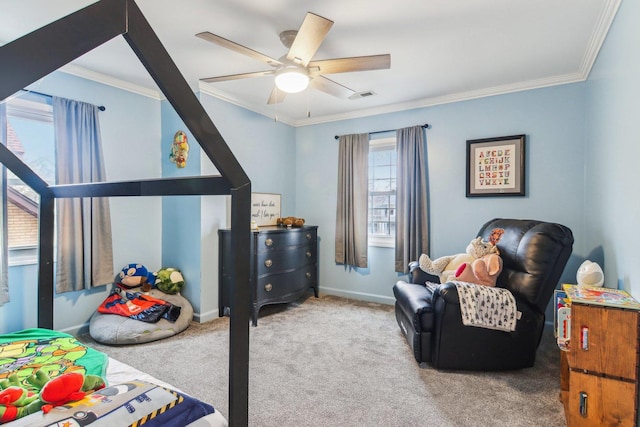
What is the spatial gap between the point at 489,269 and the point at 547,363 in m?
0.82

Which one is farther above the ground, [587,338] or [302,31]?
[302,31]

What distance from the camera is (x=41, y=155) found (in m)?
2.80

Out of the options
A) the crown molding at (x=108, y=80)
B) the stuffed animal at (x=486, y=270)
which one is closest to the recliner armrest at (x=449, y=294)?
the stuffed animal at (x=486, y=270)

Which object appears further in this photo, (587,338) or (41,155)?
(41,155)

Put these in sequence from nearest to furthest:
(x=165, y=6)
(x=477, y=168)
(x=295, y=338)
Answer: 1. (x=165, y=6)
2. (x=295, y=338)
3. (x=477, y=168)

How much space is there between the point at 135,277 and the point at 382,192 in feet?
9.56

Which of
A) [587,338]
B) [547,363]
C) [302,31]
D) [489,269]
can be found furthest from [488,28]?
[547,363]

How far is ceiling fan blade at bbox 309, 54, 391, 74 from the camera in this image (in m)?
2.15

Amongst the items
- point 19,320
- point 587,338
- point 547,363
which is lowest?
point 547,363

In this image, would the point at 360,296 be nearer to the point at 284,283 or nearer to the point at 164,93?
the point at 284,283

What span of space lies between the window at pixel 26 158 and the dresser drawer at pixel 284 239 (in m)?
1.87

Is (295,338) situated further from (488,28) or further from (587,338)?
(488,28)

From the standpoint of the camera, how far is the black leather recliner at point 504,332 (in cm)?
234

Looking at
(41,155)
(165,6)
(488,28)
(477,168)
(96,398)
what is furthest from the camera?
(477,168)
